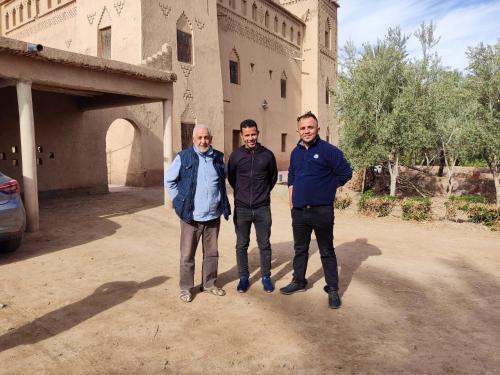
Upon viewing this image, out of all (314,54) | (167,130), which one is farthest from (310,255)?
(314,54)

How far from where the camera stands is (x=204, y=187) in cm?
403

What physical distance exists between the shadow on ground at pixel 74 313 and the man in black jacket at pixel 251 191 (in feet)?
3.93

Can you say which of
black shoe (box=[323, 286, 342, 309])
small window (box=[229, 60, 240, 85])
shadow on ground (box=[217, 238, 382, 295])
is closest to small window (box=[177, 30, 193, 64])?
small window (box=[229, 60, 240, 85])

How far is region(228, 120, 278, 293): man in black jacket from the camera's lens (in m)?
4.24

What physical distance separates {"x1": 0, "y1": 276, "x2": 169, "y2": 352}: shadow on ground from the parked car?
181 centimetres

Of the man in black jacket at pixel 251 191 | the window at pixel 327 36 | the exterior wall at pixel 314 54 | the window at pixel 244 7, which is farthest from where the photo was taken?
the window at pixel 327 36

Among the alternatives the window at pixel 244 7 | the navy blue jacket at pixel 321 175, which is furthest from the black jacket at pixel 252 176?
the window at pixel 244 7

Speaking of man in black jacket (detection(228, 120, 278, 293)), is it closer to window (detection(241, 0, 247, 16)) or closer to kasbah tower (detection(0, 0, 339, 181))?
kasbah tower (detection(0, 0, 339, 181))

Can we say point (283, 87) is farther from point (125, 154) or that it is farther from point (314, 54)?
point (125, 154)

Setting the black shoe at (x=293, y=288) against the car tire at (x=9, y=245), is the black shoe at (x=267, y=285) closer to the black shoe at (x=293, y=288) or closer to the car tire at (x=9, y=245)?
the black shoe at (x=293, y=288)

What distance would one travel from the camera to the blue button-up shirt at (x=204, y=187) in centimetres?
402

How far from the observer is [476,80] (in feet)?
42.4

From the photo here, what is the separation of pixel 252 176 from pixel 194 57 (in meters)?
13.1

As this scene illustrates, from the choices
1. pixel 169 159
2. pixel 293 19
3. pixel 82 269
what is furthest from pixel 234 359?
pixel 293 19
